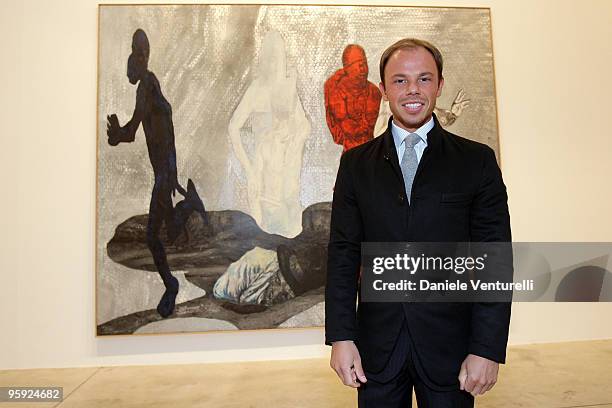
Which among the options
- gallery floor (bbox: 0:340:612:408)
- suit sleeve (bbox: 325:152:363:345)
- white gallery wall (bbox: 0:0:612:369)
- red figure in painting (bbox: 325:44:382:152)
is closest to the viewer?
suit sleeve (bbox: 325:152:363:345)

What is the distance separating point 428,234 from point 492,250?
0.58 ft

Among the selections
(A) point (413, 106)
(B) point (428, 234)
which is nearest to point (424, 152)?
(A) point (413, 106)

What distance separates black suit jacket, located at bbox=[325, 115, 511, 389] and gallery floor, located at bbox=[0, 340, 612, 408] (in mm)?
1233

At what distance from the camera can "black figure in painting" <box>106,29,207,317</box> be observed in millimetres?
3082

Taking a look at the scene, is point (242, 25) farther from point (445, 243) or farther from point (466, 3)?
point (445, 243)

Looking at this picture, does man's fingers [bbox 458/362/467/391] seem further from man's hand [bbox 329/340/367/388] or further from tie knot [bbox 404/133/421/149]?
tie knot [bbox 404/133/421/149]

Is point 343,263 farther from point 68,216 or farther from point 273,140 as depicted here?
point 68,216

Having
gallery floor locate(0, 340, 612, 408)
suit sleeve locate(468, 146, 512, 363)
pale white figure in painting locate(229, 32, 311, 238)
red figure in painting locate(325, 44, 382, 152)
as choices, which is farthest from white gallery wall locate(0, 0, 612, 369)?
suit sleeve locate(468, 146, 512, 363)

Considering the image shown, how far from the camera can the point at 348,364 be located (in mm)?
1235

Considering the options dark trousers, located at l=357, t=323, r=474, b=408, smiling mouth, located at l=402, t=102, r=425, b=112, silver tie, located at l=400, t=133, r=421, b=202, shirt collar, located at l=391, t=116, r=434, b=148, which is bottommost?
dark trousers, located at l=357, t=323, r=474, b=408

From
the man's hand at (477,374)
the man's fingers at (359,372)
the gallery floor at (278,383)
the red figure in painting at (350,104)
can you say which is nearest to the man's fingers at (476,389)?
the man's hand at (477,374)

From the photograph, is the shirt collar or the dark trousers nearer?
the dark trousers

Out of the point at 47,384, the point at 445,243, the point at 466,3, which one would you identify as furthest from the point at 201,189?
the point at 466,3

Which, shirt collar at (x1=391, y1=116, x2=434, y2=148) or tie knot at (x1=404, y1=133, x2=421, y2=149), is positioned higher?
shirt collar at (x1=391, y1=116, x2=434, y2=148)
